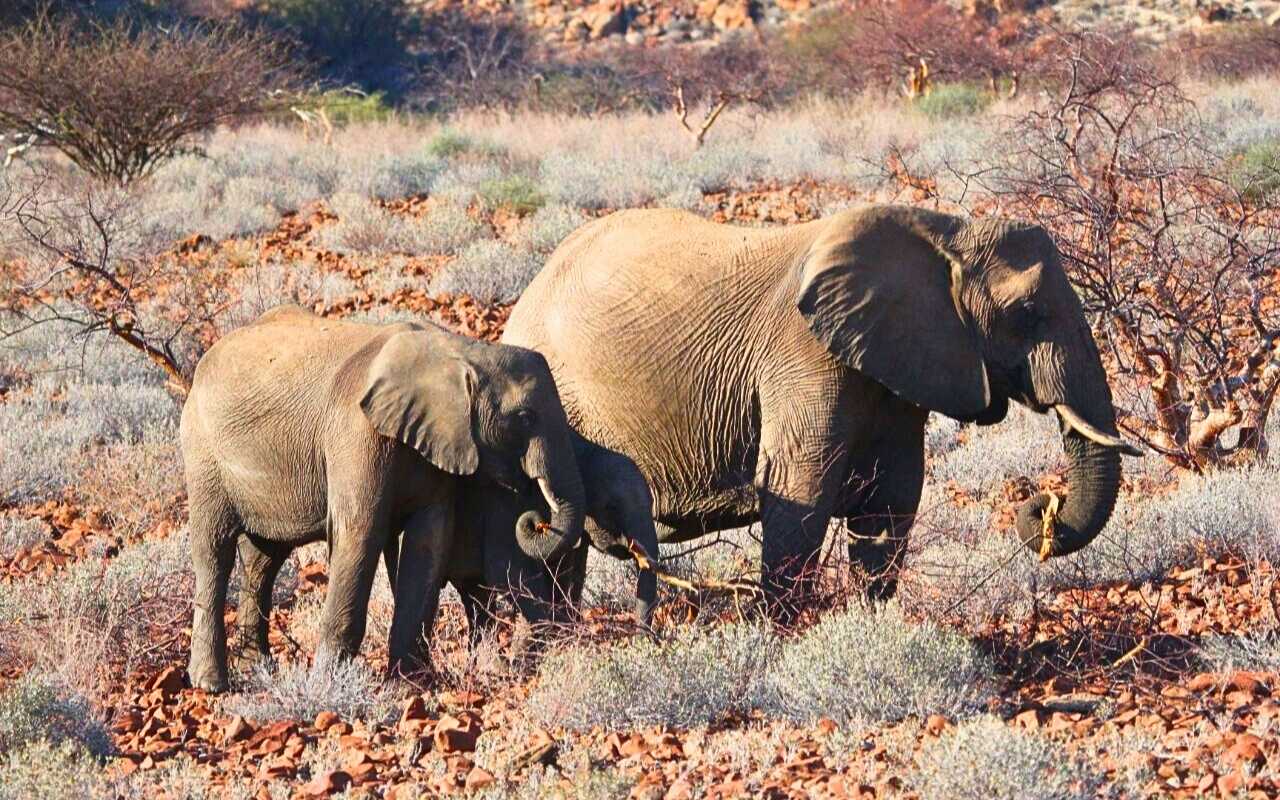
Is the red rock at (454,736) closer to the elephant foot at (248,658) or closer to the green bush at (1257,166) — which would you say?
the elephant foot at (248,658)

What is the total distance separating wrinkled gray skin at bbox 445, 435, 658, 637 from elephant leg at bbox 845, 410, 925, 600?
2.84 feet

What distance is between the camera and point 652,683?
6609mm

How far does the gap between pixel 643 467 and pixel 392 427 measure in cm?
131

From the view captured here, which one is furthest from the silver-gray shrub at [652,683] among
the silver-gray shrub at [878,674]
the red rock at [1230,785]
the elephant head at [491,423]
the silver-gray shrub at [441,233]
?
the silver-gray shrub at [441,233]

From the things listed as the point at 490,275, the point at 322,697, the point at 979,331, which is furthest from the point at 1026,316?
the point at 490,275

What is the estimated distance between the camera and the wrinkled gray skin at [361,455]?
7.35 m

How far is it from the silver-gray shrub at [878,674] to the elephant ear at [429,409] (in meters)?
1.42

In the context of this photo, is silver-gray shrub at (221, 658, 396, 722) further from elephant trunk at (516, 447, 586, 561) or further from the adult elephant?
the adult elephant

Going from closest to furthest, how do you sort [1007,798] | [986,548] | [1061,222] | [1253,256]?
[1007,798], [986,548], [1253,256], [1061,222]

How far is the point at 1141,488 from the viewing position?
1041 cm

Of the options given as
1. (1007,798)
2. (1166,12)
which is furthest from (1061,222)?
(1166,12)

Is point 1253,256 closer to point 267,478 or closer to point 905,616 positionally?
point 905,616

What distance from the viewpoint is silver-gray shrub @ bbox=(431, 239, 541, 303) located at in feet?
50.0

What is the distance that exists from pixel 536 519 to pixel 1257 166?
10.2 meters
